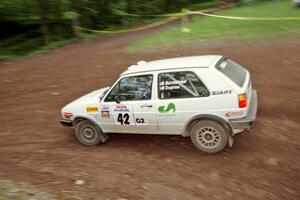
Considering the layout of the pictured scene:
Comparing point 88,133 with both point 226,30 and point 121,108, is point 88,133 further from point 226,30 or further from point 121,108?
point 226,30

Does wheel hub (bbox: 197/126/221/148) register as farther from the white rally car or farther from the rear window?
the rear window

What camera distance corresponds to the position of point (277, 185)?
6387 millimetres

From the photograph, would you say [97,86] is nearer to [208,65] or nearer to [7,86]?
[7,86]

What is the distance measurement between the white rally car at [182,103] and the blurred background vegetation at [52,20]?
12.4 meters

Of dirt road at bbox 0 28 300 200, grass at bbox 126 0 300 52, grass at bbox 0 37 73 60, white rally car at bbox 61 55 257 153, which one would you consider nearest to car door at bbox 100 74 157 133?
white rally car at bbox 61 55 257 153

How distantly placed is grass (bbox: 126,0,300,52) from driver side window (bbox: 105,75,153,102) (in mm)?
8685

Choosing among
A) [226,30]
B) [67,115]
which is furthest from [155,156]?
[226,30]

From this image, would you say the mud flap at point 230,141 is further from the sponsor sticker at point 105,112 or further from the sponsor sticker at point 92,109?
the sponsor sticker at point 92,109

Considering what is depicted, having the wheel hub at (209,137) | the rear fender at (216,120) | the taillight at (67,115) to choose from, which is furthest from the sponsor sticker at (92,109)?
the wheel hub at (209,137)

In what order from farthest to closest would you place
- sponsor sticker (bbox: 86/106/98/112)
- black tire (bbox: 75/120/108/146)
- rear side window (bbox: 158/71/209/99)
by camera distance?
black tire (bbox: 75/120/108/146) → sponsor sticker (bbox: 86/106/98/112) → rear side window (bbox: 158/71/209/99)

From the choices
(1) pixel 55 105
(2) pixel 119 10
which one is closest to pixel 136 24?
(2) pixel 119 10

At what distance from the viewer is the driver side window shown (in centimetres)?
769

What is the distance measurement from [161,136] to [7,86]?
740 cm

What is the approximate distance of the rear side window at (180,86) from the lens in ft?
23.9
